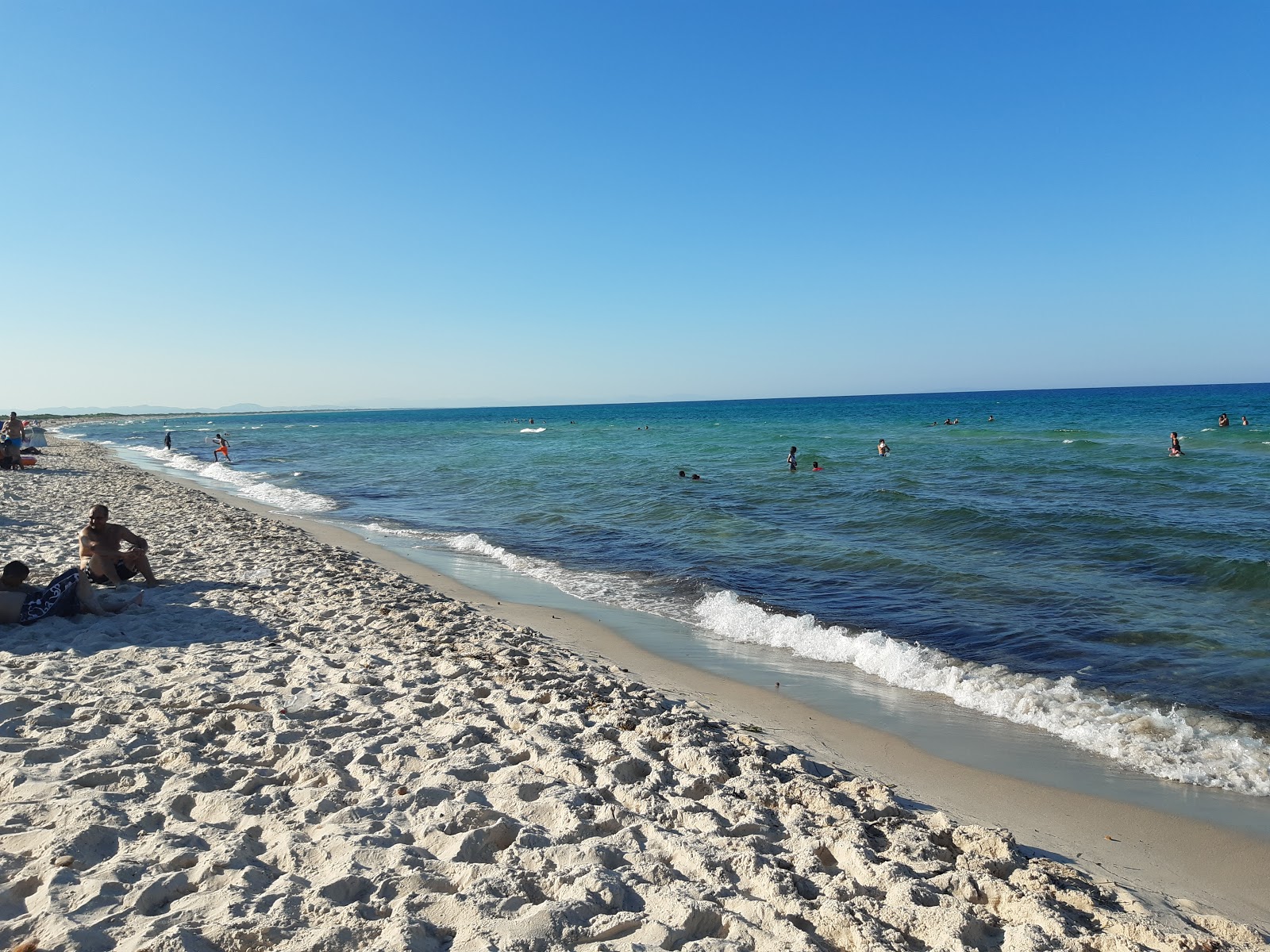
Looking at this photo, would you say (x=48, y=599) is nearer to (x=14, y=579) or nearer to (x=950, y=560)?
(x=14, y=579)

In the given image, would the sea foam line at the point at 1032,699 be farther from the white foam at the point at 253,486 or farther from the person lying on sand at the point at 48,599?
the white foam at the point at 253,486

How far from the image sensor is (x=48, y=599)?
702 cm

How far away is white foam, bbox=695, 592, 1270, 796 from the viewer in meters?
5.16

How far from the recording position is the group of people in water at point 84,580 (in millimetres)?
6832

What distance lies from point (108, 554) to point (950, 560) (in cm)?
1174

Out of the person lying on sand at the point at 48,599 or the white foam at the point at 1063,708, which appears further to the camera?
the person lying on sand at the point at 48,599

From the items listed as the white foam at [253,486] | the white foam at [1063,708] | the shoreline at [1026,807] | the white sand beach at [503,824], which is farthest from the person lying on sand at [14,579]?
the white foam at [253,486]

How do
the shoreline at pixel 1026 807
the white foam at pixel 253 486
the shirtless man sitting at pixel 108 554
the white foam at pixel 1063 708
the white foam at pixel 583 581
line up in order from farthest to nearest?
1. the white foam at pixel 253 486
2. the white foam at pixel 583 581
3. the shirtless man sitting at pixel 108 554
4. the white foam at pixel 1063 708
5. the shoreline at pixel 1026 807

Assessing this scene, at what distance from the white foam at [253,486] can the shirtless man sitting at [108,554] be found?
956 cm

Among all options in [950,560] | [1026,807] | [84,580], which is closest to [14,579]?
[84,580]

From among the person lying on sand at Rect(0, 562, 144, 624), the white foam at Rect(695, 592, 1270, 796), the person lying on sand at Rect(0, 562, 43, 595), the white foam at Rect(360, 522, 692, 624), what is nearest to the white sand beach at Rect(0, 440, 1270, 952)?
the person lying on sand at Rect(0, 562, 144, 624)

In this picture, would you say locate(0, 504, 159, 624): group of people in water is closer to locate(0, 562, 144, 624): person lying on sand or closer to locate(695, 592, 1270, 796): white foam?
locate(0, 562, 144, 624): person lying on sand

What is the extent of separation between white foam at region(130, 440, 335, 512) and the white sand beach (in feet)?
41.7

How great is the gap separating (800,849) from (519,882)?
4.67ft
